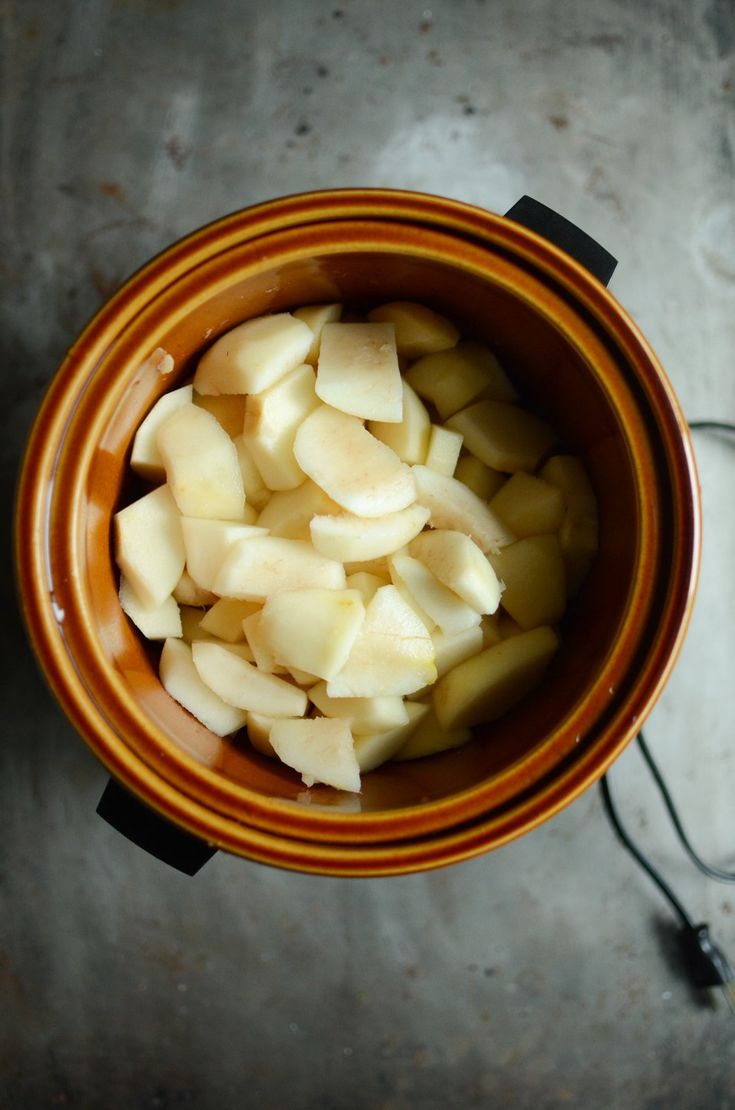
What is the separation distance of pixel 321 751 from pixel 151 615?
0.18 m

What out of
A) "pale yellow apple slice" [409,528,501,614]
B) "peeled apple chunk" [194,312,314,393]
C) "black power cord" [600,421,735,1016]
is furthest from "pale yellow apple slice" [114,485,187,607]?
"black power cord" [600,421,735,1016]

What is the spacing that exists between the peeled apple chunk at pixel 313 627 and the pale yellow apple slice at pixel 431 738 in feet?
0.37

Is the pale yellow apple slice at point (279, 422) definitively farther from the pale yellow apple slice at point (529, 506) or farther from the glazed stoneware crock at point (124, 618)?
the pale yellow apple slice at point (529, 506)

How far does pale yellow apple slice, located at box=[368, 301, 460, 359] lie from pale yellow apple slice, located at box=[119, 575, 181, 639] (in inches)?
12.2

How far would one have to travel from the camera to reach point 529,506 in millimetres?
802

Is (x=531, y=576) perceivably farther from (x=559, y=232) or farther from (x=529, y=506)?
(x=559, y=232)

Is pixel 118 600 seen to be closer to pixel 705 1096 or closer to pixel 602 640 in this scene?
pixel 602 640

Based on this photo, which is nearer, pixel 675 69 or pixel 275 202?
pixel 275 202

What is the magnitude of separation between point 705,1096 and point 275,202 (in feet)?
3.49

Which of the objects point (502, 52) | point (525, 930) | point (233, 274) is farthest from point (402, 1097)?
point (502, 52)

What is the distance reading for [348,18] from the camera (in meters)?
1.03

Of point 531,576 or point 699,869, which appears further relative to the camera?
point 699,869

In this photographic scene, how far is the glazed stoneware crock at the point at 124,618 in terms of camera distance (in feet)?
2.21

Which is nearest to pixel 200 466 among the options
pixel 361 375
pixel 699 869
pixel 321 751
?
pixel 361 375
